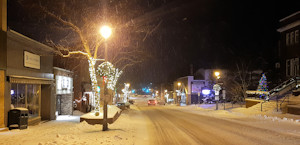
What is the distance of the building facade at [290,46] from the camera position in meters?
31.5

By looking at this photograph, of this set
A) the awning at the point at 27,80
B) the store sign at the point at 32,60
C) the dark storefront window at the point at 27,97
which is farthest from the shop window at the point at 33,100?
the store sign at the point at 32,60

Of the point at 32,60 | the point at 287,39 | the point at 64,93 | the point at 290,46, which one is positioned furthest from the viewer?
the point at 287,39

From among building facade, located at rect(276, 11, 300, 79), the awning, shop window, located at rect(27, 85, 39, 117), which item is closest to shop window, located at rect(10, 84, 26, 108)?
the awning

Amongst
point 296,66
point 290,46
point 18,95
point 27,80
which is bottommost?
point 18,95

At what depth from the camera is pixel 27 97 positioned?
17344 millimetres

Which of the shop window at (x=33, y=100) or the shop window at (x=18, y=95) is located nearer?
the shop window at (x=18, y=95)

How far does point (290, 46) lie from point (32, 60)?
29710 mm

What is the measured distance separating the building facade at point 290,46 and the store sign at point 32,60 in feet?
92.4

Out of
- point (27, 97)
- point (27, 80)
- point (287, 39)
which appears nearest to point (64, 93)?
point (27, 97)

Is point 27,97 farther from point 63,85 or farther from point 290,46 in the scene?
point 290,46

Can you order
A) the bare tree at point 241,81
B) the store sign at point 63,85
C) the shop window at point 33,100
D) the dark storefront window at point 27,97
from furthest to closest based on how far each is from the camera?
the bare tree at point 241,81
the store sign at point 63,85
the shop window at point 33,100
the dark storefront window at point 27,97

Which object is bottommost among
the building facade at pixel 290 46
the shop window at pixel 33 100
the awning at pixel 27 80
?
the shop window at pixel 33 100

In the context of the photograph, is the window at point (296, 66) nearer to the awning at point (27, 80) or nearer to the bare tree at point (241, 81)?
the bare tree at point (241, 81)

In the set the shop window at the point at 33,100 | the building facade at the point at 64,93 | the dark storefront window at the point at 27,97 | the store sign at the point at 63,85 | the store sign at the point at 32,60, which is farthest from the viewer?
the building facade at the point at 64,93
